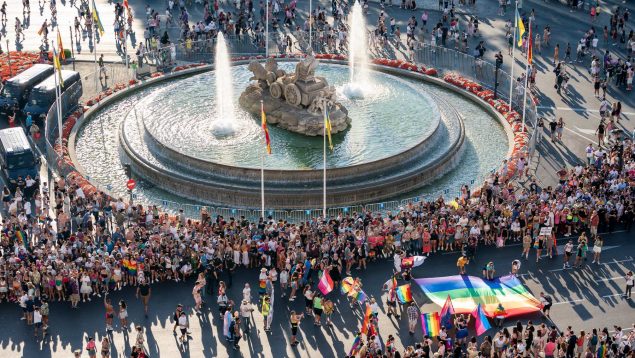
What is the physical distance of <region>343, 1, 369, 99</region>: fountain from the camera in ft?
205

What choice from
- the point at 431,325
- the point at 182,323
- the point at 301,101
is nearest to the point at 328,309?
the point at 431,325

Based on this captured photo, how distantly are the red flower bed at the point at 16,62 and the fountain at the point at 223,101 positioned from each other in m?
13.0

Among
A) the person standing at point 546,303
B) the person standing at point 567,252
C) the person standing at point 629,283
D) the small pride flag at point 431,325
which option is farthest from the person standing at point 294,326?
the person standing at point 629,283

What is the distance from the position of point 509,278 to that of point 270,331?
33.5 feet

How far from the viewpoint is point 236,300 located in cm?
4325

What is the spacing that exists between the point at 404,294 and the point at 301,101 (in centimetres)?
1665

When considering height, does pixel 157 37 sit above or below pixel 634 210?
above

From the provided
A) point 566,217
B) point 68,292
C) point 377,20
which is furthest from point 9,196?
point 377,20

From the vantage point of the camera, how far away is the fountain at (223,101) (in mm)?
56500

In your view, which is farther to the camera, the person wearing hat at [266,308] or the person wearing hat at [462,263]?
the person wearing hat at [462,263]

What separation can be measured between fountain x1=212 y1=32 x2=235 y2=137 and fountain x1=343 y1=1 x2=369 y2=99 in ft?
22.1

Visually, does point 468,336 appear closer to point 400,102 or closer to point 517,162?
point 517,162

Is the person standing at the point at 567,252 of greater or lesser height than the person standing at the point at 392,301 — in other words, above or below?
above

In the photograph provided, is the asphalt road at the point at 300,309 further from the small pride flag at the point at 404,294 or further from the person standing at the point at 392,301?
the small pride flag at the point at 404,294
